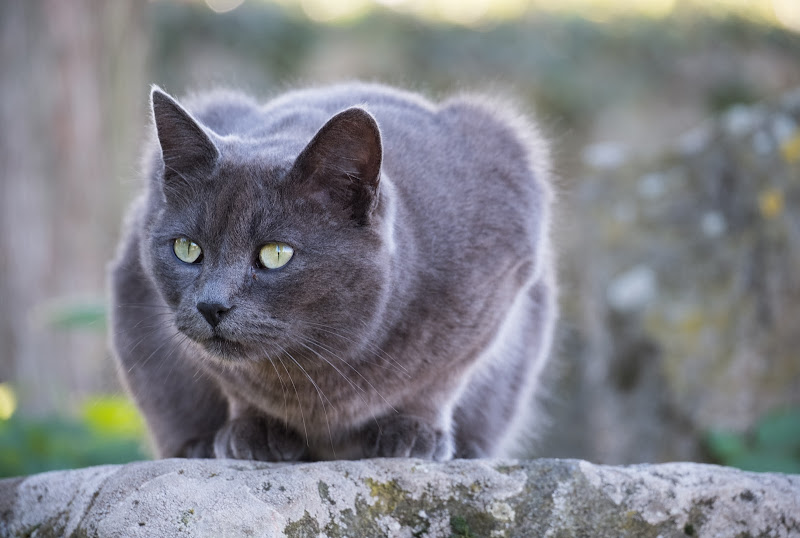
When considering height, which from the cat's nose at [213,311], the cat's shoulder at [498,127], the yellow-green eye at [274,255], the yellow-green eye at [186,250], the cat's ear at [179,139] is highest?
the cat's shoulder at [498,127]

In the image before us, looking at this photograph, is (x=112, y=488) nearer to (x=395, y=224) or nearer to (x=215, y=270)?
(x=215, y=270)

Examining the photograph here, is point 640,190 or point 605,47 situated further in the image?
A: point 605,47

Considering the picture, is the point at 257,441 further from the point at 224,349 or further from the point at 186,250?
the point at 186,250

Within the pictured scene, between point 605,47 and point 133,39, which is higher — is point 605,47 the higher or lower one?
the higher one

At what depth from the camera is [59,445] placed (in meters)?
2.87

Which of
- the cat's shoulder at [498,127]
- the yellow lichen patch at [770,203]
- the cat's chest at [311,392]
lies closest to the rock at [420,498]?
the cat's chest at [311,392]

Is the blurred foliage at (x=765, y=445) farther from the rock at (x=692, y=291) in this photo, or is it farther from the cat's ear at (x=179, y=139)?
the cat's ear at (x=179, y=139)

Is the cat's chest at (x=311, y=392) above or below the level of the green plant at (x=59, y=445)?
above

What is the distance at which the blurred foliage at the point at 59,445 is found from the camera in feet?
8.96

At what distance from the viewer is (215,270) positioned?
1.70m

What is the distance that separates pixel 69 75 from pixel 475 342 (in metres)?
3.07

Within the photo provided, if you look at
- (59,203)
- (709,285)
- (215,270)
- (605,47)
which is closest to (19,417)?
(59,203)

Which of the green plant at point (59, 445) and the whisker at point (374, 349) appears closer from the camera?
the whisker at point (374, 349)

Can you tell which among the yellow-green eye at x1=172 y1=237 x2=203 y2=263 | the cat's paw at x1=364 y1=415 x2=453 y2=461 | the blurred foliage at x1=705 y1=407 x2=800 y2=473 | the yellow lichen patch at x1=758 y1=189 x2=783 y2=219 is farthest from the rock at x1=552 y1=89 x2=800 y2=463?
the yellow-green eye at x1=172 y1=237 x2=203 y2=263
